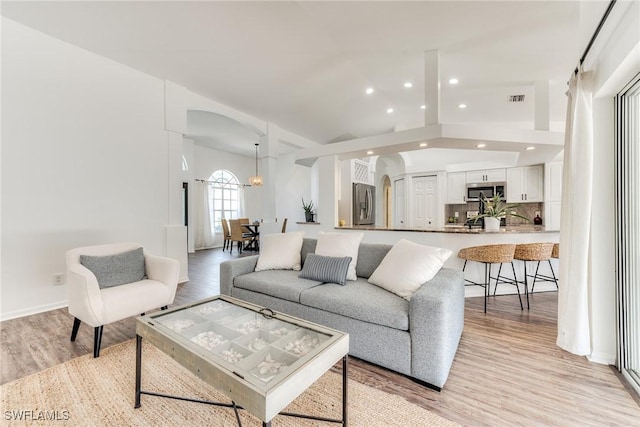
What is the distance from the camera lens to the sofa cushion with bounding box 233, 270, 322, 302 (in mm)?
2381

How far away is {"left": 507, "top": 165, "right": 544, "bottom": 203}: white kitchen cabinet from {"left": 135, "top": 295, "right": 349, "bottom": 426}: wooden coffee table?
20.3 ft

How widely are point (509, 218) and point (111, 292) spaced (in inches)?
285

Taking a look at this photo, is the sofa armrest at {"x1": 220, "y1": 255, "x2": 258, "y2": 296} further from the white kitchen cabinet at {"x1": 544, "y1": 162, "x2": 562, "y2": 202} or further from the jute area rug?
the white kitchen cabinet at {"x1": 544, "y1": 162, "x2": 562, "y2": 202}

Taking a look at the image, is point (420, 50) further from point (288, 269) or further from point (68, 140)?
point (68, 140)

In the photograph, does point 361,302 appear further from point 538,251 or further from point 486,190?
point 486,190

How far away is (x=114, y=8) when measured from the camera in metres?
2.68

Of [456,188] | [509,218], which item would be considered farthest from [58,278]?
[509,218]

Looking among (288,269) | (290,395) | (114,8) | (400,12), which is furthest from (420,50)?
(290,395)

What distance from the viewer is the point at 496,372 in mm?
1898

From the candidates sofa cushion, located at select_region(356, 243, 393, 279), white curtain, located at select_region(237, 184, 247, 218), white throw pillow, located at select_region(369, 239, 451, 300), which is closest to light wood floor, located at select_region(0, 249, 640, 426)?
white throw pillow, located at select_region(369, 239, 451, 300)

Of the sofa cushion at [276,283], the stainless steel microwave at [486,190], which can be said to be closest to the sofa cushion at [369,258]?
the sofa cushion at [276,283]

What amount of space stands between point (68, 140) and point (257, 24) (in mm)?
2636

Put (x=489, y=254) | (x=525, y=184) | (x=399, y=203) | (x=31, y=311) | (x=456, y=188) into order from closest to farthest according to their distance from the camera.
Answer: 1. (x=31, y=311)
2. (x=489, y=254)
3. (x=525, y=184)
4. (x=456, y=188)
5. (x=399, y=203)

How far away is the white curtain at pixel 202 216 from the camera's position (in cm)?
807
